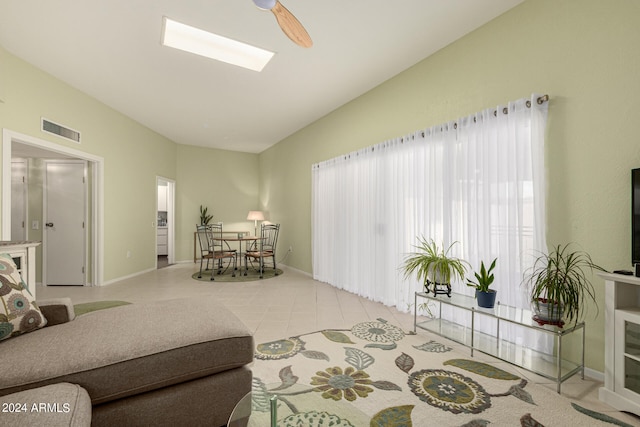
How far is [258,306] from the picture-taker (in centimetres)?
373

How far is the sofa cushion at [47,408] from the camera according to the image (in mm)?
845

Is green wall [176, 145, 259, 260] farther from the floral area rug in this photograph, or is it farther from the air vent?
the floral area rug

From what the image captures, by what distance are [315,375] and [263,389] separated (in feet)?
1.34

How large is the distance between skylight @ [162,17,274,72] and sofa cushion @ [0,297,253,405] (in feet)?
8.65

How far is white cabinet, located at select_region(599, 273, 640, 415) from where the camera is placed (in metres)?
1.65

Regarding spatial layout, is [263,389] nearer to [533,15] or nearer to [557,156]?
[557,156]

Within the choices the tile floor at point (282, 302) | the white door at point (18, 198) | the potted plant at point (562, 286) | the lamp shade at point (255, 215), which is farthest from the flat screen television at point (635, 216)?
the white door at point (18, 198)

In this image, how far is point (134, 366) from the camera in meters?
1.29

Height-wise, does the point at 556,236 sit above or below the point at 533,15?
below

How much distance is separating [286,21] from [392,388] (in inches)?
99.9

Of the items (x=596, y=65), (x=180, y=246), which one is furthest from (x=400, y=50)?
(x=180, y=246)

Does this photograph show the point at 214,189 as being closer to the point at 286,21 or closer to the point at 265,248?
the point at 265,248

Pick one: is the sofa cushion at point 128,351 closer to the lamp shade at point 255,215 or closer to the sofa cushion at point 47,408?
the sofa cushion at point 47,408

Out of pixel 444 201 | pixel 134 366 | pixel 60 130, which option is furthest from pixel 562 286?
pixel 60 130
